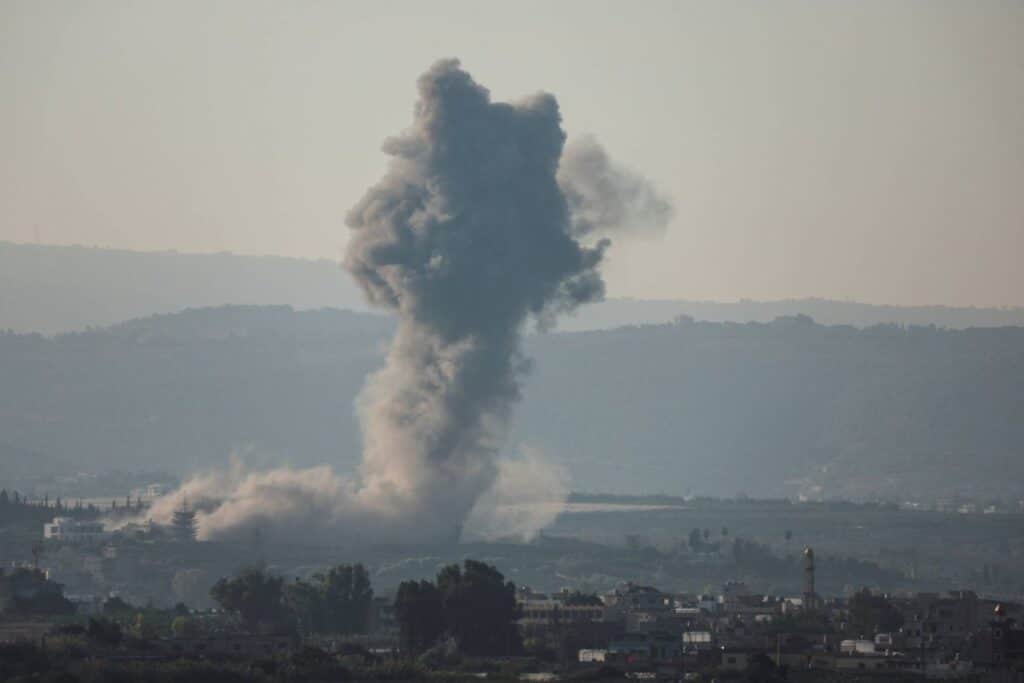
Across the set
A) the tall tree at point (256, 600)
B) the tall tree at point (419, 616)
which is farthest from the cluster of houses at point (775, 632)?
the tall tree at point (256, 600)

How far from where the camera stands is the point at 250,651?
367ft

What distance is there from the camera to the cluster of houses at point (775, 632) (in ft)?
362

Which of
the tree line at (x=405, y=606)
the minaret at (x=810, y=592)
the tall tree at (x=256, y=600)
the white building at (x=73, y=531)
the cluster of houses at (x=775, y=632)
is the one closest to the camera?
the cluster of houses at (x=775, y=632)

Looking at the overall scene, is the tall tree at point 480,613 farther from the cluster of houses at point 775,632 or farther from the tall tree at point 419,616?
the cluster of houses at point 775,632

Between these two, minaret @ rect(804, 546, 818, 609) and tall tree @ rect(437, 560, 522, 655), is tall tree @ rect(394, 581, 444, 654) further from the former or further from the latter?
minaret @ rect(804, 546, 818, 609)

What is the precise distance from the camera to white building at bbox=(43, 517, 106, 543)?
18850 centimetres

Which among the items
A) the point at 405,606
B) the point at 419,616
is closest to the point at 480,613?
the point at 419,616

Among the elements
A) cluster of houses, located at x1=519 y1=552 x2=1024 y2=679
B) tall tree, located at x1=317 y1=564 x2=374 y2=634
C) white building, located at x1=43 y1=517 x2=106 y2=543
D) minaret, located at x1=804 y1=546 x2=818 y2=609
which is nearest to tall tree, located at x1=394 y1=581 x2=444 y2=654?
cluster of houses, located at x1=519 y1=552 x2=1024 y2=679

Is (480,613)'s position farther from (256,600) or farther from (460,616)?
(256,600)

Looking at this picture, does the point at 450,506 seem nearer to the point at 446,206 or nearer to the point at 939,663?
the point at 446,206

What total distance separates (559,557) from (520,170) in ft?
93.3

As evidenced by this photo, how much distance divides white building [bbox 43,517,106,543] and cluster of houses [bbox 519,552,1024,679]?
41.1 m

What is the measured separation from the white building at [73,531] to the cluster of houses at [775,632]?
41086 millimetres

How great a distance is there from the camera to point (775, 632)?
422 feet
